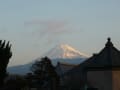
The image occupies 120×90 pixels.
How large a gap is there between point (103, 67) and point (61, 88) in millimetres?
6783

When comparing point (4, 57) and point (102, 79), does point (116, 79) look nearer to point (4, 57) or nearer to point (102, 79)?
point (102, 79)

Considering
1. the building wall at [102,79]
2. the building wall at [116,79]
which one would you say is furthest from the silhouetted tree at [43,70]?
the building wall at [116,79]

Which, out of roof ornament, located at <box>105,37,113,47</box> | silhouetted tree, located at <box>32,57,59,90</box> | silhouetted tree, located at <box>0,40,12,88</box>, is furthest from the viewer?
silhouetted tree, located at <box>32,57,59,90</box>

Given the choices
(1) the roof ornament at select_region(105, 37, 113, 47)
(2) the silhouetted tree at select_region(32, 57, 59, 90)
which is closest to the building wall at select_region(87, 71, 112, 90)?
(1) the roof ornament at select_region(105, 37, 113, 47)

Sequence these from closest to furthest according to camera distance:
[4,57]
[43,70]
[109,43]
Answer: [4,57]
[109,43]
[43,70]

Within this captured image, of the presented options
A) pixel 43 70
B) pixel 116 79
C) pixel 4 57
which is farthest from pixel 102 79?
pixel 43 70

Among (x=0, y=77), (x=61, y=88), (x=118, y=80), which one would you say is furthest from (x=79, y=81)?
(x=0, y=77)

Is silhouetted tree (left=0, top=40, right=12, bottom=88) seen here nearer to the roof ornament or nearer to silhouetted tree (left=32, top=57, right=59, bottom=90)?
the roof ornament

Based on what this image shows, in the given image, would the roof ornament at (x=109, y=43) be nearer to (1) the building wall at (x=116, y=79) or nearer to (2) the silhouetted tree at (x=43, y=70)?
(1) the building wall at (x=116, y=79)

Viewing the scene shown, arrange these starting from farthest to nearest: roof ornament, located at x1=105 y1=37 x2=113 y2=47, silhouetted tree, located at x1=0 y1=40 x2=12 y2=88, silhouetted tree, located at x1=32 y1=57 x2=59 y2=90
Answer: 1. silhouetted tree, located at x1=32 y1=57 x2=59 y2=90
2. roof ornament, located at x1=105 y1=37 x2=113 y2=47
3. silhouetted tree, located at x1=0 y1=40 x2=12 y2=88

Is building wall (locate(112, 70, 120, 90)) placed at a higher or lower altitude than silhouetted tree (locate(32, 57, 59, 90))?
lower

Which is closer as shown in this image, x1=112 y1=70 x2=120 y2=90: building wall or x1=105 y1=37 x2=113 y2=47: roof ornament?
x1=112 y1=70 x2=120 y2=90: building wall

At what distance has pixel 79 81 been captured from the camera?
6112 centimetres

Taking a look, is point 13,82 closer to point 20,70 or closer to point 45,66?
point 45,66
